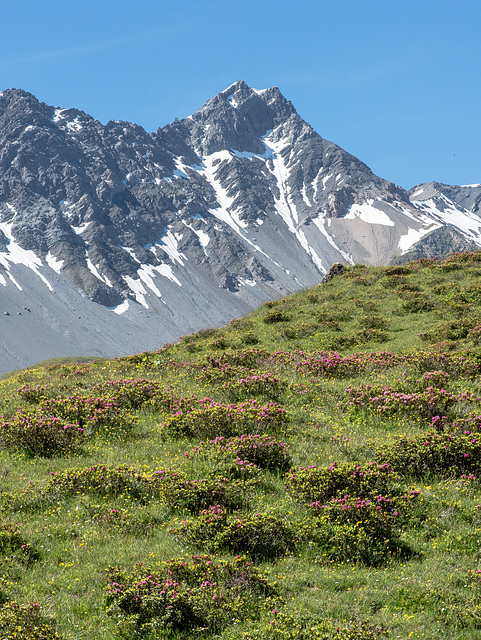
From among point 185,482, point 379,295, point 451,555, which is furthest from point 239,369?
point 379,295

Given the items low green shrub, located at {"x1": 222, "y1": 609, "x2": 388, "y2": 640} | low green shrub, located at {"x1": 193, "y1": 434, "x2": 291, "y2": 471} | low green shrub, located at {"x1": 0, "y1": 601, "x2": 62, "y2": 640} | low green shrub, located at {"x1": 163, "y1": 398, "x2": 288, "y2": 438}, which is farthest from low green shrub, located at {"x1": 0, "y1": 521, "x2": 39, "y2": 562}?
low green shrub, located at {"x1": 163, "y1": 398, "x2": 288, "y2": 438}

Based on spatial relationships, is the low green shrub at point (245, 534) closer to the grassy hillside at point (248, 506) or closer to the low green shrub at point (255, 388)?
the grassy hillside at point (248, 506)

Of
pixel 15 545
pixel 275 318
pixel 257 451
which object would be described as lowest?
pixel 257 451

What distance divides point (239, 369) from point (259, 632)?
1166cm

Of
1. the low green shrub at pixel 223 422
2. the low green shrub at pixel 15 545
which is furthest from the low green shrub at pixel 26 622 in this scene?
the low green shrub at pixel 223 422

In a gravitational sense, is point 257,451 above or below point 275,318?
below

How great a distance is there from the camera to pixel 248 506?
373 inches

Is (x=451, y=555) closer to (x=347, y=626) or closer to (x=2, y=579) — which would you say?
(x=347, y=626)

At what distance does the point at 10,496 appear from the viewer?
985 centimetres

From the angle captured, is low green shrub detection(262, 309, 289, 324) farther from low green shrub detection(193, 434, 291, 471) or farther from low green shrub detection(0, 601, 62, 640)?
low green shrub detection(0, 601, 62, 640)

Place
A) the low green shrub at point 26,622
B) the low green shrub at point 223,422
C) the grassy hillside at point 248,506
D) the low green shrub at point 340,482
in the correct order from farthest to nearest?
the low green shrub at point 223,422
the low green shrub at point 340,482
the grassy hillside at point 248,506
the low green shrub at point 26,622

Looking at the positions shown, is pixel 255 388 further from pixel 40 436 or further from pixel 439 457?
pixel 40 436

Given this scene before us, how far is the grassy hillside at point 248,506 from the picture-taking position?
6.78 meters

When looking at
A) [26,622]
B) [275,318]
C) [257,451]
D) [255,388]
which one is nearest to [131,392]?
[255,388]
